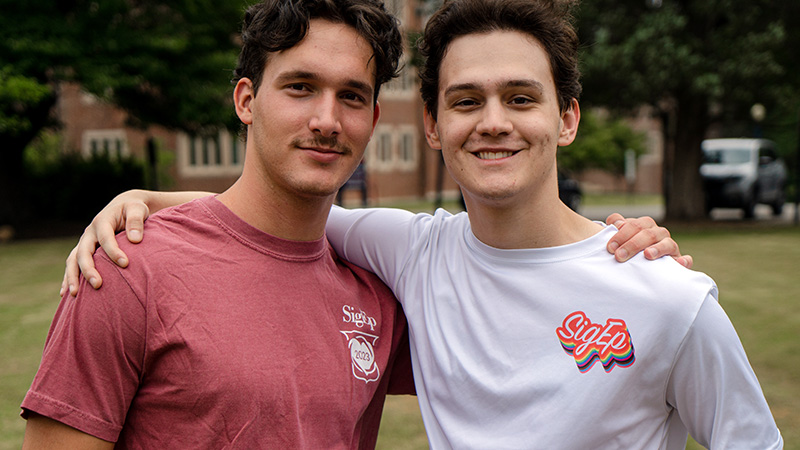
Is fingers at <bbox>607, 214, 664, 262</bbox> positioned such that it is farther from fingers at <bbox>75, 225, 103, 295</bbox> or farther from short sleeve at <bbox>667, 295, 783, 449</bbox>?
fingers at <bbox>75, 225, 103, 295</bbox>

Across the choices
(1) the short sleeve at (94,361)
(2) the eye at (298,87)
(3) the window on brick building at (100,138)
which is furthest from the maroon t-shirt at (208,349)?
(3) the window on brick building at (100,138)

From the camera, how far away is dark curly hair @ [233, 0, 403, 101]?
2252 millimetres

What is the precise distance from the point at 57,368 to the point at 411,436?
11.3ft

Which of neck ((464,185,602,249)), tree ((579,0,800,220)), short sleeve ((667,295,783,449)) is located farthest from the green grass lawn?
tree ((579,0,800,220))

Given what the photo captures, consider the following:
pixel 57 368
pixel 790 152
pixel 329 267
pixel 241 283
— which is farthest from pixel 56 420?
pixel 790 152

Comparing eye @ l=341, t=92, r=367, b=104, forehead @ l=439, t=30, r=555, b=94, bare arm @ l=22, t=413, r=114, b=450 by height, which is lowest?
bare arm @ l=22, t=413, r=114, b=450

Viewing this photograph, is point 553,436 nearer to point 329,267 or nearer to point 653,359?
point 653,359

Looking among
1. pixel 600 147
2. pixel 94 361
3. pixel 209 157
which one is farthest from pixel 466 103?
pixel 600 147

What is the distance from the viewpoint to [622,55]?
16641mm

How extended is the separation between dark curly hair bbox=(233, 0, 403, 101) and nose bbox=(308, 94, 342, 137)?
20cm

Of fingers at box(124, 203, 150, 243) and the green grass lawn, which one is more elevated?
fingers at box(124, 203, 150, 243)

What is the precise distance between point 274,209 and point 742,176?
21.4 m

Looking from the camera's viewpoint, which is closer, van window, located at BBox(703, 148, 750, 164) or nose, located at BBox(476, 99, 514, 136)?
nose, located at BBox(476, 99, 514, 136)

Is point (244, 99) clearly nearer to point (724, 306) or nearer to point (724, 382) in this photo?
point (724, 382)
